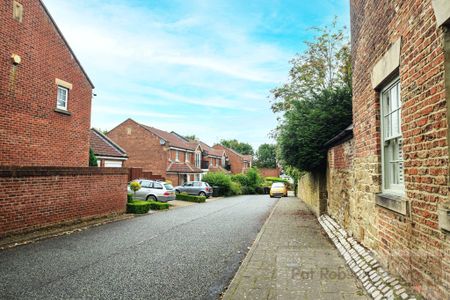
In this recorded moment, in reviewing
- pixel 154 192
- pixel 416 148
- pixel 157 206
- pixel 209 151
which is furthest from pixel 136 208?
pixel 209 151

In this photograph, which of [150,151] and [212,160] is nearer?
[150,151]

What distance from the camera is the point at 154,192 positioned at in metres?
22.3

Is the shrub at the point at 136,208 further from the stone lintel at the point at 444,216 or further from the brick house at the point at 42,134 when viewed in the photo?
the stone lintel at the point at 444,216

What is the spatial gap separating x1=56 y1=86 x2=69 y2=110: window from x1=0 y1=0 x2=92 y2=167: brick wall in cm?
23

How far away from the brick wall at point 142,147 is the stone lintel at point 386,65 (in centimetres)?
3224

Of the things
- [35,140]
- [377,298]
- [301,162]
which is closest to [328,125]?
[301,162]

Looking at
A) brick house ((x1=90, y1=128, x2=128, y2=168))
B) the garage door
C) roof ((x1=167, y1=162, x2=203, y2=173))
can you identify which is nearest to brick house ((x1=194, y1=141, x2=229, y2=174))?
roof ((x1=167, y1=162, x2=203, y2=173))

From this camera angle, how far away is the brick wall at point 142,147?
36.8 m

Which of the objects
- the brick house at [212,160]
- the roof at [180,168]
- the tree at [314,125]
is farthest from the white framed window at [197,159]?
the tree at [314,125]

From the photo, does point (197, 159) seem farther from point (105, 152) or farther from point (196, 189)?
point (105, 152)

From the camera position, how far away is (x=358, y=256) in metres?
6.03

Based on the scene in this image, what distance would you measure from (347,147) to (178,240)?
5315mm

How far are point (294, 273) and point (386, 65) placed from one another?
12.2ft

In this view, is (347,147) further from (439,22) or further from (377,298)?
(439,22)
